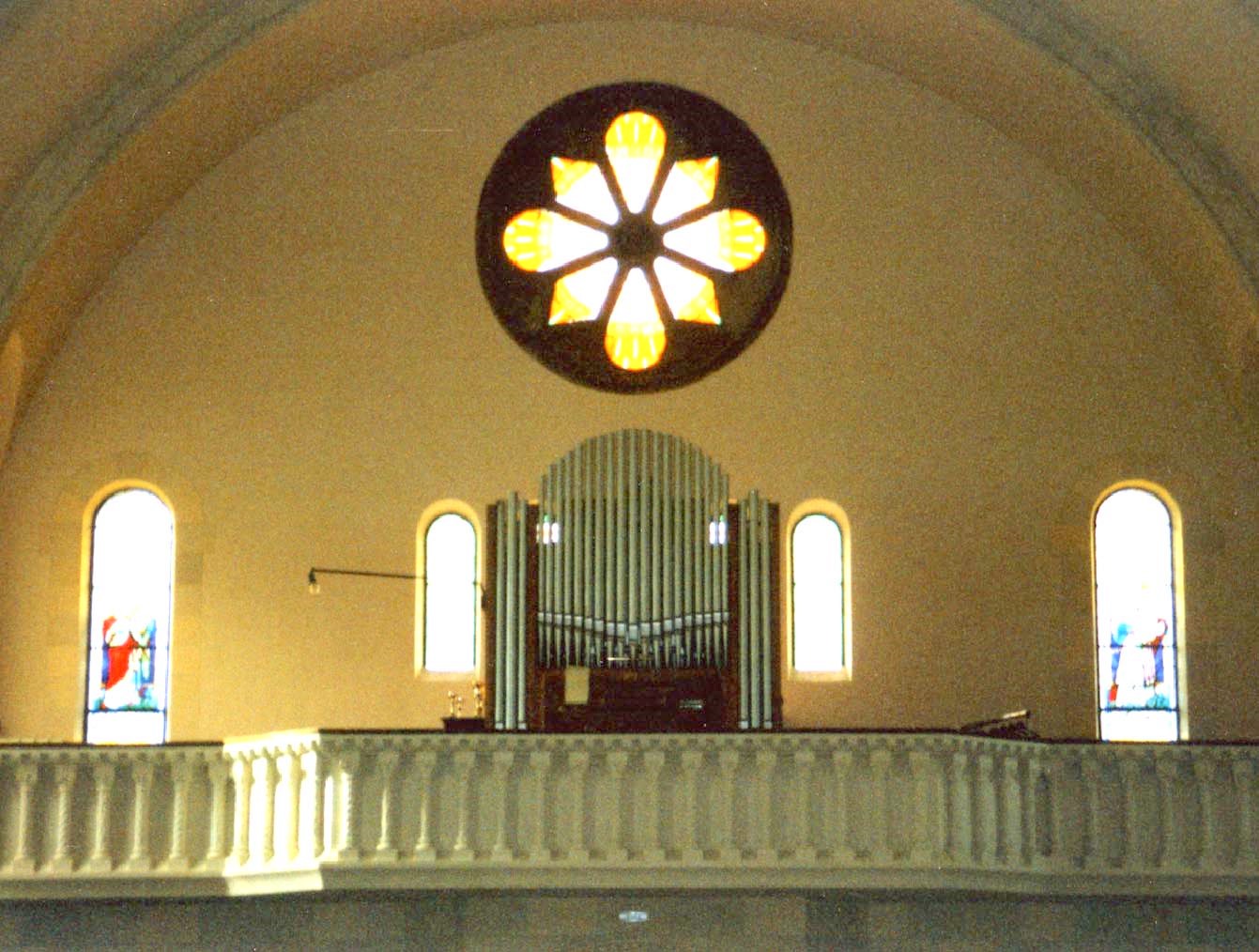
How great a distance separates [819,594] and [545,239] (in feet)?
10.7

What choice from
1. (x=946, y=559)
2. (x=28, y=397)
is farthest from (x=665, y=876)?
(x=28, y=397)

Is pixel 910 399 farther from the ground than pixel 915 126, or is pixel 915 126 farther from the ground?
pixel 915 126

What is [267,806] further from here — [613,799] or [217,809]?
[613,799]

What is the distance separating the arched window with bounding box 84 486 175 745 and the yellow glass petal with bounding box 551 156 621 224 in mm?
3688

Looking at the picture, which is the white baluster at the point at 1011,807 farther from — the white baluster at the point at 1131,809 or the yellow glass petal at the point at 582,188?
the yellow glass petal at the point at 582,188

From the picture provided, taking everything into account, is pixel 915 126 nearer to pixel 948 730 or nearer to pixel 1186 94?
pixel 1186 94

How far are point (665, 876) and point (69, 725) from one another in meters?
4.85

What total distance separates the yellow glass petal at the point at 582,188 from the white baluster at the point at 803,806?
4761 millimetres

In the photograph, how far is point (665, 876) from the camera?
1569 cm

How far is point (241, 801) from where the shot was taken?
16.2m

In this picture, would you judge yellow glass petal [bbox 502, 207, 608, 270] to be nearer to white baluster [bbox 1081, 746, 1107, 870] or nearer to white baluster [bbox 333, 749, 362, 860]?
white baluster [bbox 333, 749, 362, 860]

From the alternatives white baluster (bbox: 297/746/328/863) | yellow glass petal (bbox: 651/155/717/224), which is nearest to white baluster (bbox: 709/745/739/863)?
white baluster (bbox: 297/746/328/863)

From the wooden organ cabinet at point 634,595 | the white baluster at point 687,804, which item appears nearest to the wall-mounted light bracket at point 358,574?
the wooden organ cabinet at point 634,595

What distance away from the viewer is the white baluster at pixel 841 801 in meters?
15.8
